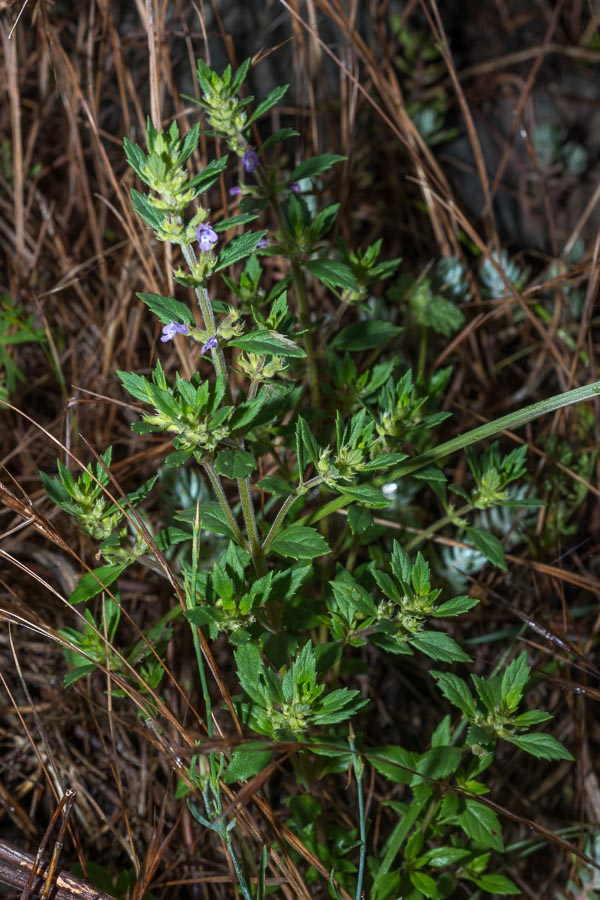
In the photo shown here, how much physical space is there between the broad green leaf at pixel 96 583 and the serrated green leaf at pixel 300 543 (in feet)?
0.94

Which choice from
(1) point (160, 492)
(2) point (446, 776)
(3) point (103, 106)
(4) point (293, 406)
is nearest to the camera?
(2) point (446, 776)

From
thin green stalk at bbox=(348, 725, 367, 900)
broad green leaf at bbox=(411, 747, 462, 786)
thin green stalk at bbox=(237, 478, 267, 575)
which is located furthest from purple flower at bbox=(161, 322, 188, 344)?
broad green leaf at bbox=(411, 747, 462, 786)

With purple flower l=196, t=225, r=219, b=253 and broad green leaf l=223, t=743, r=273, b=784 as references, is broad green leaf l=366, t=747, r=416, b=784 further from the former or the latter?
purple flower l=196, t=225, r=219, b=253

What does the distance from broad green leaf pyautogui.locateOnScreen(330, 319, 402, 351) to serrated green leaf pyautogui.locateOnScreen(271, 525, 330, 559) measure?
51 cm

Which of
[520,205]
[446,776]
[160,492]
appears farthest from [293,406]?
[520,205]

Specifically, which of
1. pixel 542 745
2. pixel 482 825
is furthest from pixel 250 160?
pixel 482 825

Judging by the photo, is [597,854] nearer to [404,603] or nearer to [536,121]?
[404,603]

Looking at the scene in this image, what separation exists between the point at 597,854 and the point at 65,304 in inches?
79.0

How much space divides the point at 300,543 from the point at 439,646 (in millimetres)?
296

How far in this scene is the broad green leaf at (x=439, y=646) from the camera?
138 cm

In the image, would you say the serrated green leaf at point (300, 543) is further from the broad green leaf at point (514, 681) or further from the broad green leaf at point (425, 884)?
the broad green leaf at point (425, 884)

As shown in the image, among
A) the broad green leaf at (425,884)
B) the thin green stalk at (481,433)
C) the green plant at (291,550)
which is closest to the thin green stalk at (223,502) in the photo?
the green plant at (291,550)

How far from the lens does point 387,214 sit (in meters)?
2.98

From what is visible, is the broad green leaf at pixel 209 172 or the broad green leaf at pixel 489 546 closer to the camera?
the broad green leaf at pixel 209 172
